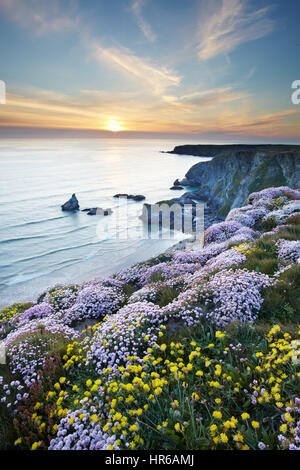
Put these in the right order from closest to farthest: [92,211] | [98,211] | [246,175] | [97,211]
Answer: [92,211], [97,211], [98,211], [246,175]

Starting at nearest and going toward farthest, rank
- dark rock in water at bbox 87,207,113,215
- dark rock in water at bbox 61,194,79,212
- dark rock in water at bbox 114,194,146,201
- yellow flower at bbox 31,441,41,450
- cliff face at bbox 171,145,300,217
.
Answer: yellow flower at bbox 31,441,41,450 < cliff face at bbox 171,145,300,217 < dark rock in water at bbox 61,194,79,212 < dark rock in water at bbox 87,207,113,215 < dark rock in water at bbox 114,194,146,201

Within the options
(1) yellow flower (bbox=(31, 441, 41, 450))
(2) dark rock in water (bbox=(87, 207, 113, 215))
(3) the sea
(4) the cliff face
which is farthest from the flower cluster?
(2) dark rock in water (bbox=(87, 207, 113, 215))

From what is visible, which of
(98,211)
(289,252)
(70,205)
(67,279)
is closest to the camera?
(289,252)

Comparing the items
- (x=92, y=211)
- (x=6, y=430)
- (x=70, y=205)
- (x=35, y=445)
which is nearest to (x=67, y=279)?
(x=6, y=430)

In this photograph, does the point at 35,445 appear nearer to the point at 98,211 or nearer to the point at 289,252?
the point at 289,252

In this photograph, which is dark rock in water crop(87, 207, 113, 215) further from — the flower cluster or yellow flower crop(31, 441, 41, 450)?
yellow flower crop(31, 441, 41, 450)

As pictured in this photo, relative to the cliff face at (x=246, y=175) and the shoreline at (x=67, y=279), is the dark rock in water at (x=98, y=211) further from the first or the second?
the shoreline at (x=67, y=279)

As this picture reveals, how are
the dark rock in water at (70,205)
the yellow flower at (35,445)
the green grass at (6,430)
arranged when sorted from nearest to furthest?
the yellow flower at (35,445) < the green grass at (6,430) < the dark rock in water at (70,205)

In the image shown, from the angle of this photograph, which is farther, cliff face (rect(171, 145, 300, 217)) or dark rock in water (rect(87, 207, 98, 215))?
dark rock in water (rect(87, 207, 98, 215))

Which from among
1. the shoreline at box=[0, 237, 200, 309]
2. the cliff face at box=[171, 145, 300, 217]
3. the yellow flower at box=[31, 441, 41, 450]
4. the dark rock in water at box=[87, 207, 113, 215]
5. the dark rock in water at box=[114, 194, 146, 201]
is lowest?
the shoreline at box=[0, 237, 200, 309]

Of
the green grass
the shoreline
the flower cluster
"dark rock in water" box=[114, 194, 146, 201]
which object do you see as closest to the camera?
the green grass

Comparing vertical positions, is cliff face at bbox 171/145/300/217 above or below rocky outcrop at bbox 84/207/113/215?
above

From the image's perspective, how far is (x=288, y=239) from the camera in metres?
10.0

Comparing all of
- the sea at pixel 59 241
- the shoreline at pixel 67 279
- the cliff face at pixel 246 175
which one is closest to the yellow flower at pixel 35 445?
the shoreline at pixel 67 279
